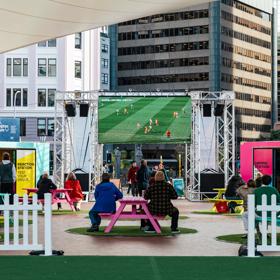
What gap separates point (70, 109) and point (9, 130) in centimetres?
384

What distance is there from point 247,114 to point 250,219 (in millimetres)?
135726

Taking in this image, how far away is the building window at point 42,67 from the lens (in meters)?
82.2

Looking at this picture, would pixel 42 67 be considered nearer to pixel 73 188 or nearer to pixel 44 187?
pixel 73 188

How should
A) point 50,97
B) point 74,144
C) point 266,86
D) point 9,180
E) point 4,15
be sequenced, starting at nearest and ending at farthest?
point 4,15
point 9,180
point 74,144
point 50,97
point 266,86

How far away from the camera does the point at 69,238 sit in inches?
686

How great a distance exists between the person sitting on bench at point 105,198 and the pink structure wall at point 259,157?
54.6ft

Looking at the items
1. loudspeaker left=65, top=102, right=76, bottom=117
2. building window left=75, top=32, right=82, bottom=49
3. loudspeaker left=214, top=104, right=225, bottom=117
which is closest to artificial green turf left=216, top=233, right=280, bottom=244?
loudspeaker left=214, top=104, right=225, bottom=117

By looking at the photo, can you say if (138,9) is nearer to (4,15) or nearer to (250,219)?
(4,15)

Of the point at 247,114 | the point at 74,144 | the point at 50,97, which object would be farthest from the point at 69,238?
the point at 247,114

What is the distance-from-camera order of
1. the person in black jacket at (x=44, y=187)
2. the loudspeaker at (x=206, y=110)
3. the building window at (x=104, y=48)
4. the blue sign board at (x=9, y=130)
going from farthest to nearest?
the building window at (x=104, y=48), the loudspeaker at (x=206, y=110), the blue sign board at (x=9, y=130), the person in black jacket at (x=44, y=187)

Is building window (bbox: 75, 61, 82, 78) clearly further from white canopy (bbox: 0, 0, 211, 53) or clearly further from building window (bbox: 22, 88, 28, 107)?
white canopy (bbox: 0, 0, 211, 53)
